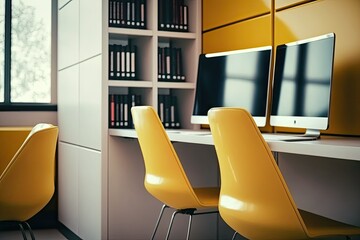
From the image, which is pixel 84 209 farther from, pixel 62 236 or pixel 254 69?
pixel 254 69

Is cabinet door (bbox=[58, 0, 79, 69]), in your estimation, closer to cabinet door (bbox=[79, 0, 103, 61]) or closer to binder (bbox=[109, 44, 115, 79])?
cabinet door (bbox=[79, 0, 103, 61])

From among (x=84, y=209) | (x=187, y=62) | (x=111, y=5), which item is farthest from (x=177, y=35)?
(x=84, y=209)

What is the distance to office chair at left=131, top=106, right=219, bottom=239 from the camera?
2910 millimetres

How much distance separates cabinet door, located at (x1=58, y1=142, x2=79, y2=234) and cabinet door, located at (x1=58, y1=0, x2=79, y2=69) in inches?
27.0

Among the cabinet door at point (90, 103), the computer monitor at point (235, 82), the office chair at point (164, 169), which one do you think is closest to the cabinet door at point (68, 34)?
the cabinet door at point (90, 103)

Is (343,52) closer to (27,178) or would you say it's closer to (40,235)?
(27,178)

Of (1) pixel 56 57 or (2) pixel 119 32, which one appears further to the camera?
(1) pixel 56 57

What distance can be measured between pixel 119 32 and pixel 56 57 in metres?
1.59

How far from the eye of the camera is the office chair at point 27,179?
2.82 m

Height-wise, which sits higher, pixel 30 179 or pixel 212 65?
pixel 212 65

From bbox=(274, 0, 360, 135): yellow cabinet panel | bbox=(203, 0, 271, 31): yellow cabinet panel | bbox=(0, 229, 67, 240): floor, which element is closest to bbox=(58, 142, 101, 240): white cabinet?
bbox=(0, 229, 67, 240): floor

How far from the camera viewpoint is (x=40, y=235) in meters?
4.79

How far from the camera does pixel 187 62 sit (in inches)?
168

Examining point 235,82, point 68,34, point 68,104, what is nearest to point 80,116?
point 68,104
